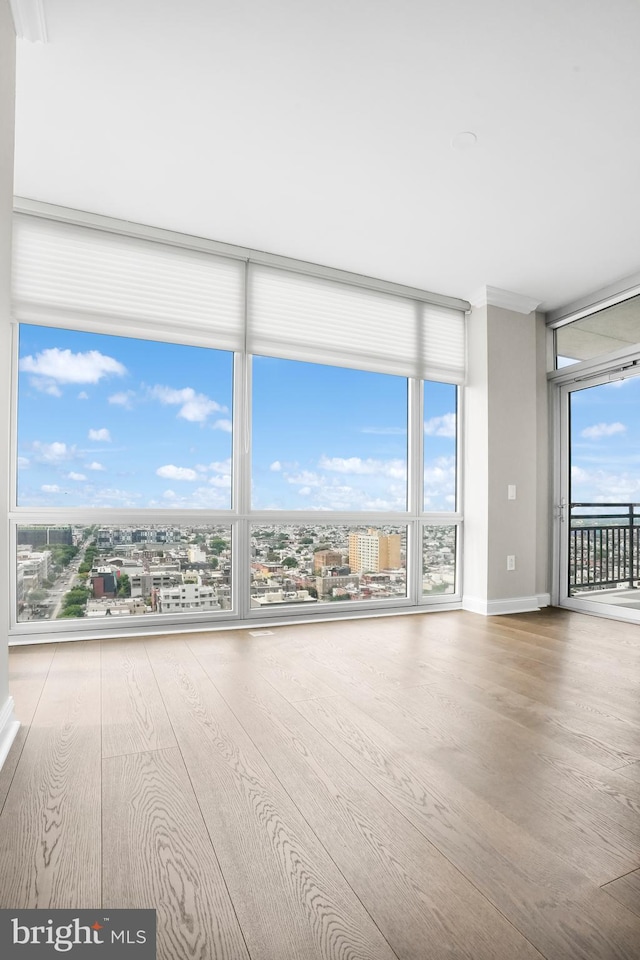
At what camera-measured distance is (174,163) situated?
9.16 feet

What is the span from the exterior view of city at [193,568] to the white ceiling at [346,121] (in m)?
1.97

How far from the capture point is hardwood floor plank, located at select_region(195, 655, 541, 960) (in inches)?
39.4

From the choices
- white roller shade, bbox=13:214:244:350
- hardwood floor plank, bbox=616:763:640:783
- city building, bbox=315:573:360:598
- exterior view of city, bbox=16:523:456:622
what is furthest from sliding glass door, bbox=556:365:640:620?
white roller shade, bbox=13:214:244:350

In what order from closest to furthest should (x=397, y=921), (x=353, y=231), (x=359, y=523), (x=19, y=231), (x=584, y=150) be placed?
1. (x=397, y=921)
2. (x=584, y=150)
3. (x=19, y=231)
4. (x=353, y=231)
5. (x=359, y=523)

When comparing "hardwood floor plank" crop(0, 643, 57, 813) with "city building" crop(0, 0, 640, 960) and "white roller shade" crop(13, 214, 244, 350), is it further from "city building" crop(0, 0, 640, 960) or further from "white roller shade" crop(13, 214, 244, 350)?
"white roller shade" crop(13, 214, 244, 350)

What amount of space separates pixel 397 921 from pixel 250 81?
2842mm

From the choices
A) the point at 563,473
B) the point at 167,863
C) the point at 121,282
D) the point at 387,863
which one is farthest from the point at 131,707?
the point at 563,473

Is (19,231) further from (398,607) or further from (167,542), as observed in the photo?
(398,607)

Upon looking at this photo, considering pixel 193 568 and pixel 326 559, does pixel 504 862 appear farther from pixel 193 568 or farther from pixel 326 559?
pixel 326 559

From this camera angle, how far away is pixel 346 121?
2488 millimetres

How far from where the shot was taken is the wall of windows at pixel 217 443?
10.6ft

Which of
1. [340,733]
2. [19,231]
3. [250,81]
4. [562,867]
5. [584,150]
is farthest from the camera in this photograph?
[19,231]

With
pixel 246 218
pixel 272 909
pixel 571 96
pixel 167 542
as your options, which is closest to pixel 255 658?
pixel 167 542

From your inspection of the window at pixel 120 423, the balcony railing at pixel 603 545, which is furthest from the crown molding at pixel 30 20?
the balcony railing at pixel 603 545
